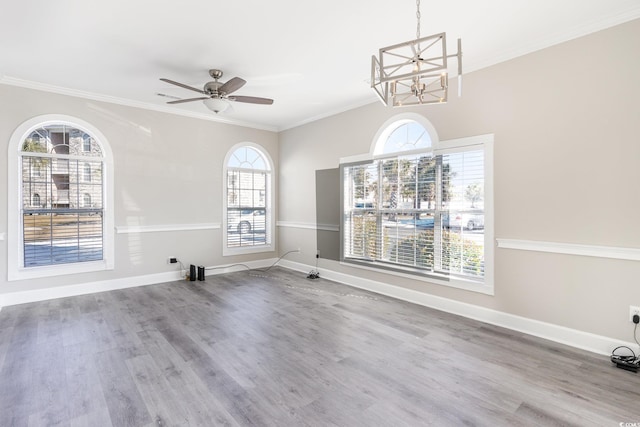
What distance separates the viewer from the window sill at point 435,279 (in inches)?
140

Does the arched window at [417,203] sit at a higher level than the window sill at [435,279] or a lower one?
higher

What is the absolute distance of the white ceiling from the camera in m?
2.60

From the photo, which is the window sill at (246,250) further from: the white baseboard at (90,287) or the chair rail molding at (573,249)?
the chair rail molding at (573,249)

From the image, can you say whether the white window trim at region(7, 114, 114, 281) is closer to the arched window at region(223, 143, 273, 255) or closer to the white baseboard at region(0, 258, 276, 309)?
the white baseboard at region(0, 258, 276, 309)

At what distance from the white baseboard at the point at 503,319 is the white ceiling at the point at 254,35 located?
2777 millimetres

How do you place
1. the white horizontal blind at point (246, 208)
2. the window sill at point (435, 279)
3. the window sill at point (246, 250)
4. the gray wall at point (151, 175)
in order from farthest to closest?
the white horizontal blind at point (246, 208), the window sill at point (246, 250), the gray wall at point (151, 175), the window sill at point (435, 279)

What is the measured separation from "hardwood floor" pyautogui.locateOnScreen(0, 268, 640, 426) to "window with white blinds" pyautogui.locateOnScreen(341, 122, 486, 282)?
0.72m

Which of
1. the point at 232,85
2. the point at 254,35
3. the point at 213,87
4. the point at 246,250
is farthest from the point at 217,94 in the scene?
the point at 246,250

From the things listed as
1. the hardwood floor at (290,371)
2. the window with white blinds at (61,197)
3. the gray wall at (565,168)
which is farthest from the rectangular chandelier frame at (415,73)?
the window with white blinds at (61,197)

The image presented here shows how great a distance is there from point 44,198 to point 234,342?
12.0 feet

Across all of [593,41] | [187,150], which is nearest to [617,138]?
[593,41]

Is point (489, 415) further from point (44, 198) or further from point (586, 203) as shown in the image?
point (44, 198)

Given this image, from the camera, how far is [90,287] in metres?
4.67

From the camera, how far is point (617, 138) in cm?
274
